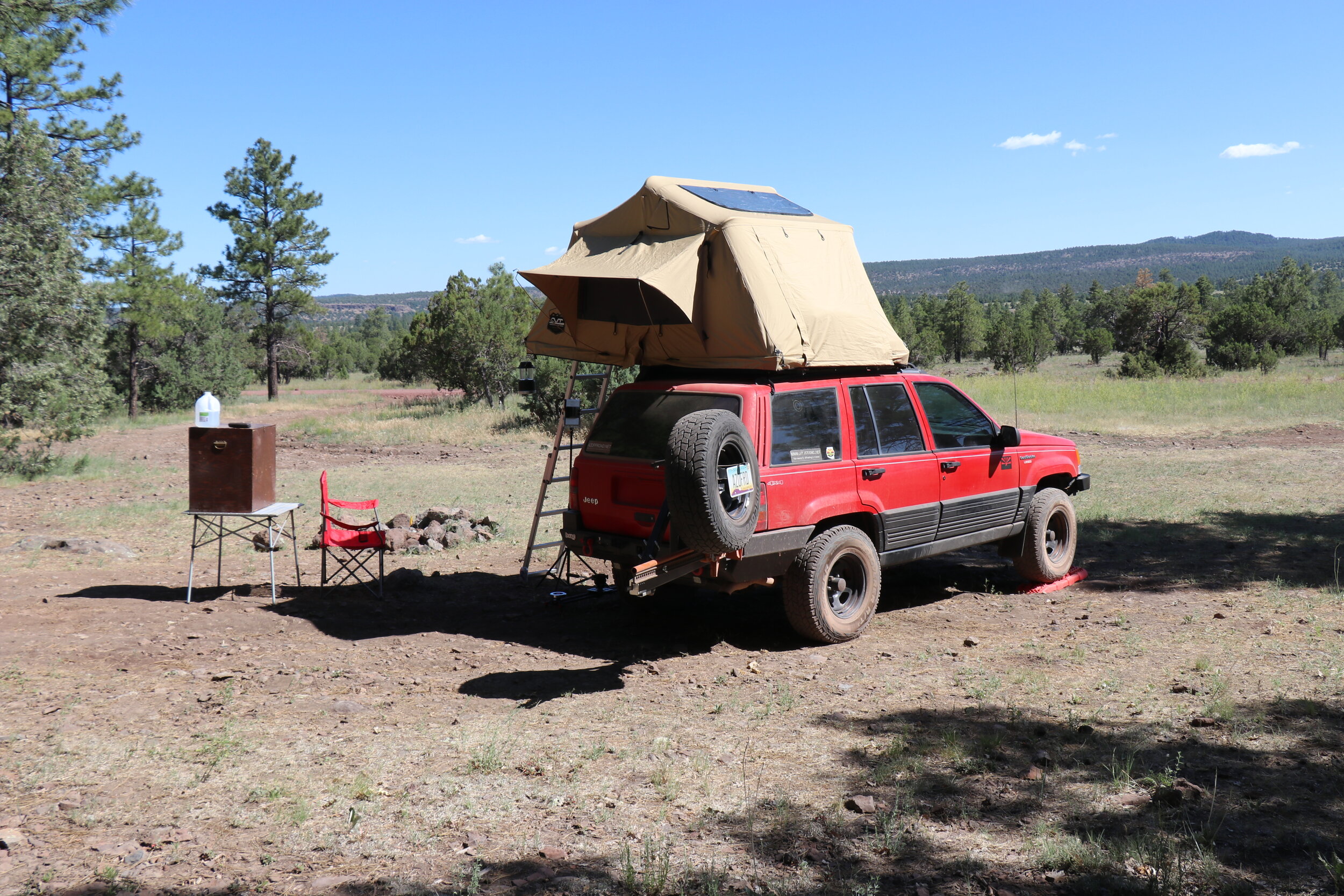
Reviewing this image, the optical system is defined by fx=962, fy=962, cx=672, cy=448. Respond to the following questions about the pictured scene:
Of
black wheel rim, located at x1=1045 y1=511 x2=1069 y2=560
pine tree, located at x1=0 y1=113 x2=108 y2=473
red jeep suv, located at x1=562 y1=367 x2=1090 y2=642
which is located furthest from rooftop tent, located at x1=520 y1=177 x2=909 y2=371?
pine tree, located at x1=0 y1=113 x2=108 y2=473

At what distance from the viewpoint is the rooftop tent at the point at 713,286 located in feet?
22.2

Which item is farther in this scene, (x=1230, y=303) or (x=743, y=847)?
(x=1230, y=303)

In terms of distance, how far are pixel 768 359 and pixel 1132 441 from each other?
54.2 ft

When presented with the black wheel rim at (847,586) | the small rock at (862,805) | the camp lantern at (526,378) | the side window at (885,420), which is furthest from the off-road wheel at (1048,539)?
the small rock at (862,805)

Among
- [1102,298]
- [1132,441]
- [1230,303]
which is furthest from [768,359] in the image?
[1102,298]

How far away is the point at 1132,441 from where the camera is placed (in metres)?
20.4

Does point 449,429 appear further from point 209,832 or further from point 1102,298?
point 1102,298

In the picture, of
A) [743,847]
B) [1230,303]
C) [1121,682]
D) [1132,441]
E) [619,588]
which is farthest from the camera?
[1230,303]

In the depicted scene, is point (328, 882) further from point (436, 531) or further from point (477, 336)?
point (477, 336)

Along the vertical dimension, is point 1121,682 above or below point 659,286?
below

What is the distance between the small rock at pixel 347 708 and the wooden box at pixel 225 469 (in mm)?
2851

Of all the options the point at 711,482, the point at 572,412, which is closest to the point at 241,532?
the point at 572,412

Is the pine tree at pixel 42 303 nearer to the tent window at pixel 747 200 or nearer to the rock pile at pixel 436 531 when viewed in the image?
the rock pile at pixel 436 531

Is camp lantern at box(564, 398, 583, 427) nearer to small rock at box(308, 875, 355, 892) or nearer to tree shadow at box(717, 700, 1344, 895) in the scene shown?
tree shadow at box(717, 700, 1344, 895)
